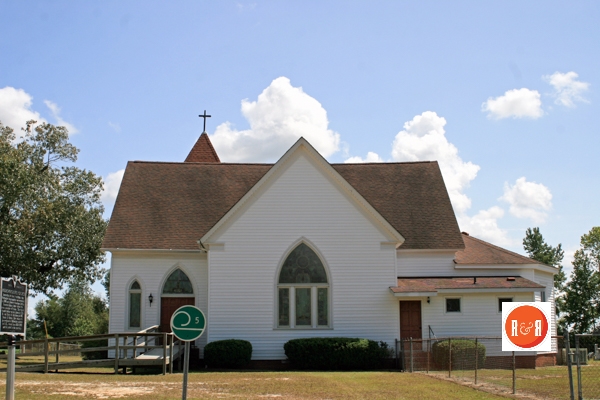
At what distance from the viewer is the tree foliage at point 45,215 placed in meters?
37.1

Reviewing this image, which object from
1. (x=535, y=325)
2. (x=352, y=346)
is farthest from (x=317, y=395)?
(x=352, y=346)

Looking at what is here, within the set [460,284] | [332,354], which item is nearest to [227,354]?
[332,354]

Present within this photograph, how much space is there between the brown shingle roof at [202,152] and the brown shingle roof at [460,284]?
15.7 metres

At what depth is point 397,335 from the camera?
26.8 m

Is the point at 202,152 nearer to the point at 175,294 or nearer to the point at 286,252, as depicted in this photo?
the point at 175,294

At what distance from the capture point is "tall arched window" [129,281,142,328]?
29188 millimetres

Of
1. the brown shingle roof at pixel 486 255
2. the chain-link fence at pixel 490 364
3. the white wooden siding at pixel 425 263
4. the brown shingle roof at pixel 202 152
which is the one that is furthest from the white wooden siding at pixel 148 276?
the brown shingle roof at pixel 202 152

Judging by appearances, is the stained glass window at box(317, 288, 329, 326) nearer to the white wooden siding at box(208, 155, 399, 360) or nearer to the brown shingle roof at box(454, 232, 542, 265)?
the white wooden siding at box(208, 155, 399, 360)

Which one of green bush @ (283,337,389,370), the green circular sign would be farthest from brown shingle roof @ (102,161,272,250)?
the green circular sign

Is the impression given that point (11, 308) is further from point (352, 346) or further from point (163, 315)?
point (163, 315)

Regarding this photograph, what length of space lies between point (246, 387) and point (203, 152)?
24.6 meters

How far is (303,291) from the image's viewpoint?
27.1 meters

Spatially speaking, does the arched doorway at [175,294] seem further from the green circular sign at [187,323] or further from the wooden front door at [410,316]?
the green circular sign at [187,323]

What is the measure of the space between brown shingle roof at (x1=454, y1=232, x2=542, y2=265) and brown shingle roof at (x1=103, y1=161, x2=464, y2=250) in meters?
1.04
